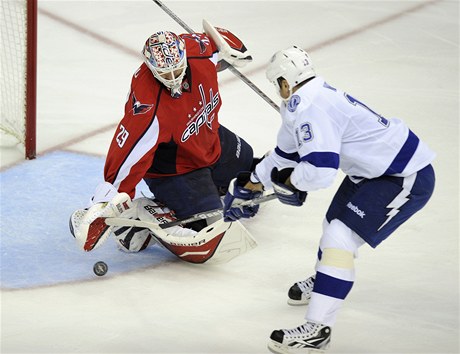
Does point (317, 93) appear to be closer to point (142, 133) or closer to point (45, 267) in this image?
point (142, 133)

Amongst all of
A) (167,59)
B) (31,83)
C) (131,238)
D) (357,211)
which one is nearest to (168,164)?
(131,238)

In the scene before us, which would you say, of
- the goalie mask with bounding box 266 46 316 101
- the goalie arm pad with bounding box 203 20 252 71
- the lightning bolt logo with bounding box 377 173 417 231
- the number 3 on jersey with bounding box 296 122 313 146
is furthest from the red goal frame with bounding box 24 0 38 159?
the lightning bolt logo with bounding box 377 173 417 231

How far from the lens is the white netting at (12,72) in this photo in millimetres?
5340

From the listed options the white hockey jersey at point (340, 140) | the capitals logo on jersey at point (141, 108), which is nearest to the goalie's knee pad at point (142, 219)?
the capitals logo on jersey at point (141, 108)

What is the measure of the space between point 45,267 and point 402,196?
1.41 metres

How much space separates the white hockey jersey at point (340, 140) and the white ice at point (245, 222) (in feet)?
1.94

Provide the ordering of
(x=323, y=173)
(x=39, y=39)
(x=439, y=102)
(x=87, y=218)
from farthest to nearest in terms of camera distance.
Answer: (x=39, y=39) < (x=439, y=102) < (x=87, y=218) < (x=323, y=173)

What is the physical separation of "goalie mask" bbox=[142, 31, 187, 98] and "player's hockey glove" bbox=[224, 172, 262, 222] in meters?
0.49

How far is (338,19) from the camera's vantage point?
6.96 meters

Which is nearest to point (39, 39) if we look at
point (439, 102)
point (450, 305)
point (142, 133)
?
point (439, 102)

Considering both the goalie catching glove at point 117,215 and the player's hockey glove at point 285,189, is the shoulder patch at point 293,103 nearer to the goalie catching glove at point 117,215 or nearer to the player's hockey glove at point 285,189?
the player's hockey glove at point 285,189

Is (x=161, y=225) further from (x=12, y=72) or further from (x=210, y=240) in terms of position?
(x=12, y=72)

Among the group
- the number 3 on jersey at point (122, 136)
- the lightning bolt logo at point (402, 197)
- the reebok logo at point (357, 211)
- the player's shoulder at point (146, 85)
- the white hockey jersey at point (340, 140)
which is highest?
the white hockey jersey at point (340, 140)

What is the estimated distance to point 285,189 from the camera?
3557 mm
